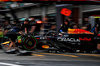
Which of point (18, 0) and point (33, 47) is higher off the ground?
point (18, 0)

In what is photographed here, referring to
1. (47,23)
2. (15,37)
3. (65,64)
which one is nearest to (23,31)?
(15,37)

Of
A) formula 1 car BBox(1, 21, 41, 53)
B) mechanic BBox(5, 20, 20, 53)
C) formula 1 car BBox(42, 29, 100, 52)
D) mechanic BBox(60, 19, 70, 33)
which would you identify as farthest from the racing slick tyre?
mechanic BBox(60, 19, 70, 33)

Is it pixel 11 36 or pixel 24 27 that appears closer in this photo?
pixel 24 27

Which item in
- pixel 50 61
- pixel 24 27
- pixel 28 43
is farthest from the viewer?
pixel 28 43

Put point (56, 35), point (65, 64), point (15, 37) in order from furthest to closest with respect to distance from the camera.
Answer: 1. point (15, 37)
2. point (56, 35)
3. point (65, 64)

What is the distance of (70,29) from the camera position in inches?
373

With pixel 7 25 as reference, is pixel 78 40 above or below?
below

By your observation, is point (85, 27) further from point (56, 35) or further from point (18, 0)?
point (18, 0)

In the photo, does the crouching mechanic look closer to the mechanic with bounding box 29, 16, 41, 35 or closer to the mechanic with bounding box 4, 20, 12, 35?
the mechanic with bounding box 29, 16, 41, 35

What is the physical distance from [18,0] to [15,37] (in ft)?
7.78

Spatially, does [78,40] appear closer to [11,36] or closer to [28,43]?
[28,43]

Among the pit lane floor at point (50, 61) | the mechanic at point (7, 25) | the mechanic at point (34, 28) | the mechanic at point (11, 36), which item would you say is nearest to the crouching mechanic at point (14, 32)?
the mechanic at point (11, 36)

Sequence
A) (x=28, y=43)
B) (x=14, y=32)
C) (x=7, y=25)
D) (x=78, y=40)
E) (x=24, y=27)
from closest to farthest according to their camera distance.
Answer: (x=78, y=40) < (x=24, y=27) < (x=14, y=32) < (x=28, y=43) < (x=7, y=25)

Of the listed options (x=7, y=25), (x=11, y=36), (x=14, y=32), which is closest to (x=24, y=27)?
(x=14, y=32)
